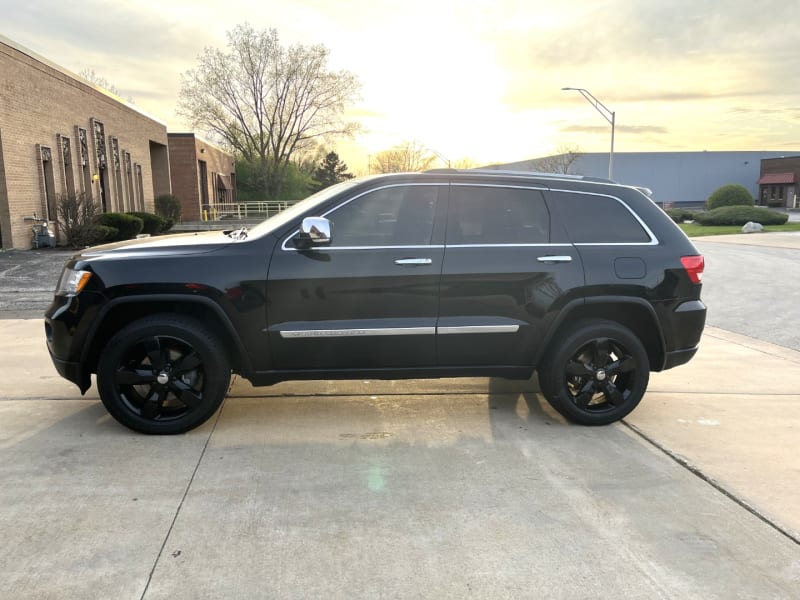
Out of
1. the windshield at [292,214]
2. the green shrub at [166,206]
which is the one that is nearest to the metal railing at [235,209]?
the green shrub at [166,206]

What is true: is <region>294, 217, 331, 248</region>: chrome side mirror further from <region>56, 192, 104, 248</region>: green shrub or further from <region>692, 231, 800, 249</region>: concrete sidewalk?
<region>692, 231, 800, 249</region>: concrete sidewalk

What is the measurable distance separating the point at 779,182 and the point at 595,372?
69.0 m

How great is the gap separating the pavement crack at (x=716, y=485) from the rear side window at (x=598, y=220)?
142 centimetres

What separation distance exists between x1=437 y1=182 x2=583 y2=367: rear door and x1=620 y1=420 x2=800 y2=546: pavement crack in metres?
0.97

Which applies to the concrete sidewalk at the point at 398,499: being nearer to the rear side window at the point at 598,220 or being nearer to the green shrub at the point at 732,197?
the rear side window at the point at 598,220

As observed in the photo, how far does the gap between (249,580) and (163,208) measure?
3267 centimetres

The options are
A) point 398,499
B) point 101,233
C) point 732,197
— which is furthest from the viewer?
point 732,197

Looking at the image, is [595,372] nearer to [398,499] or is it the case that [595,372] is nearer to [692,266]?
[692,266]

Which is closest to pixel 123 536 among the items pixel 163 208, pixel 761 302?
pixel 761 302

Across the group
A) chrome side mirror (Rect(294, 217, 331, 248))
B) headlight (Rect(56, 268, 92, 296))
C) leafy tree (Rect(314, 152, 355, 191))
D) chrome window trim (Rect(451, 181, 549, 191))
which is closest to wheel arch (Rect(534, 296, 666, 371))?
chrome window trim (Rect(451, 181, 549, 191))

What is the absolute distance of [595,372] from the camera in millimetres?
4410

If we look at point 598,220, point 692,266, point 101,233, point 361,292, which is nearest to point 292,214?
point 361,292

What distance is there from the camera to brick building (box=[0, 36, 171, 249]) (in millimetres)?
16406

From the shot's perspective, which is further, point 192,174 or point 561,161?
point 561,161
